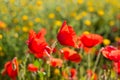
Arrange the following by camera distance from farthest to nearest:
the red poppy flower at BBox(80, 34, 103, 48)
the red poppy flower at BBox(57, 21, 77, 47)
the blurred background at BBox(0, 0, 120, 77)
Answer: the blurred background at BBox(0, 0, 120, 77)
the red poppy flower at BBox(80, 34, 103, 48)
the red poppy flower at BBox(57, 21, 77, 47)

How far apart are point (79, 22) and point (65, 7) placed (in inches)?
18.0

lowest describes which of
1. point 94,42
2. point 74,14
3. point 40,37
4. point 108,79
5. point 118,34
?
point 118,34

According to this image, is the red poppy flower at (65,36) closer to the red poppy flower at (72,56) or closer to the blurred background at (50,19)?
the red poppy flower at (72,56)

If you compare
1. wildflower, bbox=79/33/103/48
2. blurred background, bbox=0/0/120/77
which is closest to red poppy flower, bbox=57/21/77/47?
wildflower, bbox=79/33/103/48

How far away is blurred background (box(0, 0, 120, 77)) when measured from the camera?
13.4 ft

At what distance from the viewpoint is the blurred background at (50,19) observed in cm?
409

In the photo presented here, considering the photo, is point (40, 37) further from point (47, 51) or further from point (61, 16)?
point (61, 16)

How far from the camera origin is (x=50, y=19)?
17.7 ft

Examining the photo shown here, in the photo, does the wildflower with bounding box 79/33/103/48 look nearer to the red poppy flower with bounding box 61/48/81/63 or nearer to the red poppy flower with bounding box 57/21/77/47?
the red poppy flower with bounding box 61/48/81/63

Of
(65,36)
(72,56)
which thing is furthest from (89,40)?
(65,36)

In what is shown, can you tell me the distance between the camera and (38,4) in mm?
5242

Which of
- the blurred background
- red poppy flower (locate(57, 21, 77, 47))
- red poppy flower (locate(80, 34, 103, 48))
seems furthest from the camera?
the blurred background

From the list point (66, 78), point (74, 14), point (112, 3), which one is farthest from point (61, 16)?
point (66, 78)

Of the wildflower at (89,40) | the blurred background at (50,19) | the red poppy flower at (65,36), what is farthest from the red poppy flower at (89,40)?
the blurred background at (50,19)
